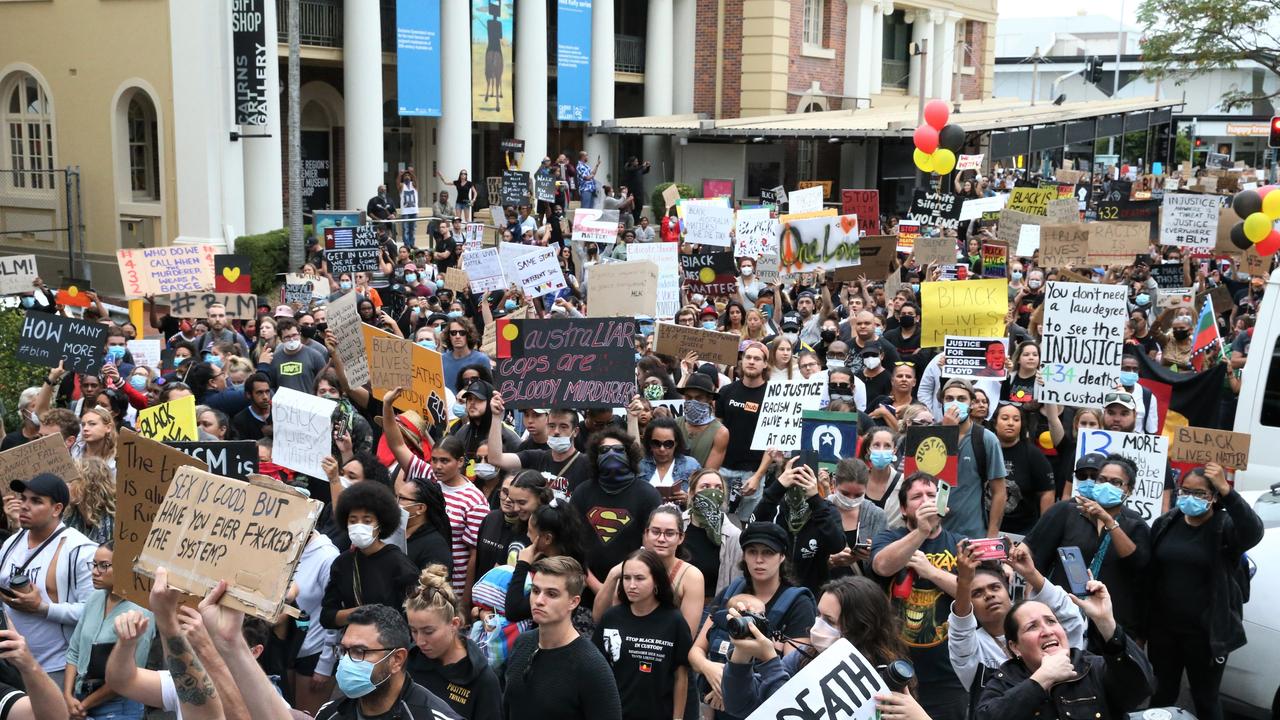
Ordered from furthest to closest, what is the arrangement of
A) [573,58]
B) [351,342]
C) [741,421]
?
[573,58], [351,342], [741,421]

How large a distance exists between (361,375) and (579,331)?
2.01 meters

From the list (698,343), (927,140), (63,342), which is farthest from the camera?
(927,140)

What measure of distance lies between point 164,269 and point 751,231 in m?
6.67

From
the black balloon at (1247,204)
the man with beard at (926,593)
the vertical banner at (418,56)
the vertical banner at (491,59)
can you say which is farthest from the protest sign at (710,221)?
the vertical banner at (491,59)

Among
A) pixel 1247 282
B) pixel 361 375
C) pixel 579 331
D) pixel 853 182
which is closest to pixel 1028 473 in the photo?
pixel 579 331

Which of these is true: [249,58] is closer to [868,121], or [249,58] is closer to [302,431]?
[868,121]

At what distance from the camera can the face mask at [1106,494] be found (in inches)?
270

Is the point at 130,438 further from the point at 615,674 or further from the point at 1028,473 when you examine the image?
the point at 1028,473

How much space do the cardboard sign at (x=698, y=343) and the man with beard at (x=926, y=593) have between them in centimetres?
465

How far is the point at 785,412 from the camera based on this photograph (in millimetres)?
8531

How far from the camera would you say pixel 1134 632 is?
712 cm

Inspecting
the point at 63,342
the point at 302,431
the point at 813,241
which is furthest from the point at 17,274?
the point at 813,241

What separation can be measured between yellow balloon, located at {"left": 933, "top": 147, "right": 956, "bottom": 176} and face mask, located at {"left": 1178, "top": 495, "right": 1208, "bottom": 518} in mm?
16224

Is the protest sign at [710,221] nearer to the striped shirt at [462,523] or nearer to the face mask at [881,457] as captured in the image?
the face mask at [881,457]
